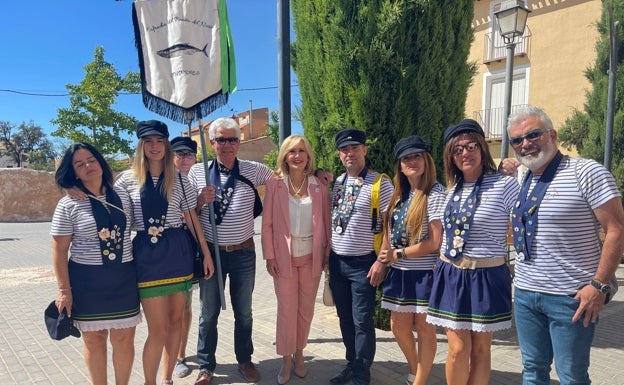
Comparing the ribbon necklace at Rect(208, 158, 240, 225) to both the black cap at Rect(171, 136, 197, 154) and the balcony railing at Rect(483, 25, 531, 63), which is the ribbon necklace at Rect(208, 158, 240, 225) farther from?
the balcony railing at Rect(483, 25, 531, 63)

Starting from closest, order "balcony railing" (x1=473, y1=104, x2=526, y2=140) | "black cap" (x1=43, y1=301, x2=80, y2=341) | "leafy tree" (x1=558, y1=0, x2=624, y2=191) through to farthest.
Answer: "black cap" (x1=43, y1=301, x2=80, y2=341)
"leafy tree" (x1=558, y1=0, x2=624, y2=191)
"balcony railing" (x1=473, y1=104, x2=526, y2=140)

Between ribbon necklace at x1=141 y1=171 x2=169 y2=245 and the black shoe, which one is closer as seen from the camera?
ribbon necklace at x1=141 y1=171 x2=169 y2=245

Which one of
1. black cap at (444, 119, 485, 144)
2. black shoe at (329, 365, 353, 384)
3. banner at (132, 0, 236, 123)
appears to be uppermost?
banner at (132, 0, 236, 123)

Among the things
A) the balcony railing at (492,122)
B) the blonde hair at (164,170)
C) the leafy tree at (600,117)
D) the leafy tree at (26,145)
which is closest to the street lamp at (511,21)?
the blonde hair at (164,170)

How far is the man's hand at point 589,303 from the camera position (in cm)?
221

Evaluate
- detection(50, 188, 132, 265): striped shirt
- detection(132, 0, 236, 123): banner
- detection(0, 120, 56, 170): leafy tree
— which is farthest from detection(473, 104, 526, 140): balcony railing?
detection(0, 120, 56, 170): leafy tree

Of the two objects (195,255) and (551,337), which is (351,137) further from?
(551,337)

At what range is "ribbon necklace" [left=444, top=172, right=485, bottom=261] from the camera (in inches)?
104

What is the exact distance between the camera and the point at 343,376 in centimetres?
356

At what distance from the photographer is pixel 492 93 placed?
52.9 ft

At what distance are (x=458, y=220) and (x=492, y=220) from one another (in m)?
0.20

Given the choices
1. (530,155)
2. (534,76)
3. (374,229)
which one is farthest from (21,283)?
(534,76)

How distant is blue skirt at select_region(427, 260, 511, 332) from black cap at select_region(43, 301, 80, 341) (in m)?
2.39

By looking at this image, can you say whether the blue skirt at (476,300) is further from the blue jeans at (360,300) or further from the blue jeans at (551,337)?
the blue jeans at (360,300)
